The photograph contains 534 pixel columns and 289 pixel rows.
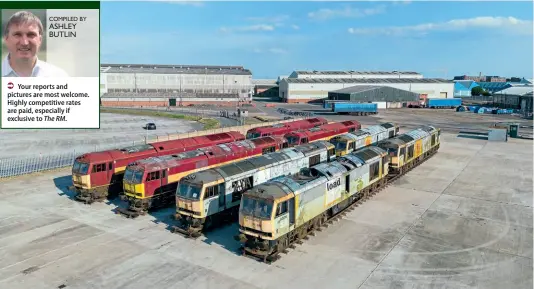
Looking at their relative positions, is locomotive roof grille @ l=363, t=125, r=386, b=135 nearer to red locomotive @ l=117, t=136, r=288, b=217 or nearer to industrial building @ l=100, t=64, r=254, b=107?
red locomotive @ l=117, t=136, r=288, b=217

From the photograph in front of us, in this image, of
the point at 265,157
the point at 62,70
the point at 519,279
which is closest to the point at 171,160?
the point at 265,157

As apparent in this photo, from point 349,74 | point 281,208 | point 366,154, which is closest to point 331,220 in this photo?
point 281,208

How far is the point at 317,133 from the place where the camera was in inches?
1700

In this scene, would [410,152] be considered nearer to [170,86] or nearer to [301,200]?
[301,200]

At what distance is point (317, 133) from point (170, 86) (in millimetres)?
74718

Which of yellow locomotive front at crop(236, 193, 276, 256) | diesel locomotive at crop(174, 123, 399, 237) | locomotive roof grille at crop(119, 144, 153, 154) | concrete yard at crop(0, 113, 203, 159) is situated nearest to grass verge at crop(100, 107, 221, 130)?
concrete yard at crop(0, 113, 203, 159)

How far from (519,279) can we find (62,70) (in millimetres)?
29964

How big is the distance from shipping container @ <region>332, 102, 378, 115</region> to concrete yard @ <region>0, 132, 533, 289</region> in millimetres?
56793

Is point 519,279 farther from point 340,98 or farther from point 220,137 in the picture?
point 340,98

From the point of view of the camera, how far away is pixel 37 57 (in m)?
27.1

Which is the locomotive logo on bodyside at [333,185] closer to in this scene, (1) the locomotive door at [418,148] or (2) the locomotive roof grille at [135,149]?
(2) the locomotive roof grille at [135,149]

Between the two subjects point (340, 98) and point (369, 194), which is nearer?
point (369, 194)

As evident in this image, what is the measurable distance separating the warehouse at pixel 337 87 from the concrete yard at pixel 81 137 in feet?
181

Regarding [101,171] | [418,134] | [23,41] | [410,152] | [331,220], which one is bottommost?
[331,220]
